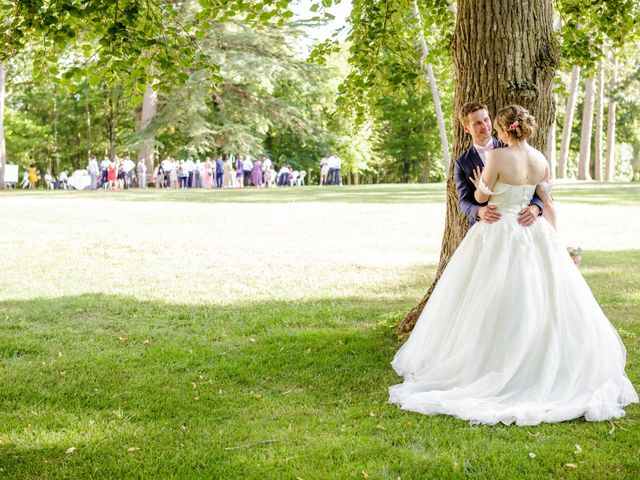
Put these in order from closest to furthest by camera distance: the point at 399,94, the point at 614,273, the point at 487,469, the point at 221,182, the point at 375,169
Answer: the point at 487,469, the point at 399,94, the point at 614,273, the point at 221,182, the point at 375,169

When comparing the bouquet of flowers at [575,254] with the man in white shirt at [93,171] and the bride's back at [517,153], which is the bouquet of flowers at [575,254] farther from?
the man in white shirt at [93,171]

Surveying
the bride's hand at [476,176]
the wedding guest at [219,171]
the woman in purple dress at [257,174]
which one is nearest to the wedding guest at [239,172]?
the woman in purple dress at [257,174]

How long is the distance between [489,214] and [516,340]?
3.28 feet

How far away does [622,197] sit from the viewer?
85.7 ft

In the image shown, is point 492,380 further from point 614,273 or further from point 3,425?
point 614,273

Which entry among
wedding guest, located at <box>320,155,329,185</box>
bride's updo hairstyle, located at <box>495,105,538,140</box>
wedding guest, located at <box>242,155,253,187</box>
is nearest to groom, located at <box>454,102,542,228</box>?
bride's updo hairstyle, located at <box>495,105,538,140</box>

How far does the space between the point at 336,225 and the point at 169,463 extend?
14.4 metres

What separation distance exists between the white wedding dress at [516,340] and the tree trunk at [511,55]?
4.01 ft

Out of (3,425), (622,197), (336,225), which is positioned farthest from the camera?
(622,197)

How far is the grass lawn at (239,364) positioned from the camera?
441 cm

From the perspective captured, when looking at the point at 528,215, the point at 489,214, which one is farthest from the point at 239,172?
the point at 528,215

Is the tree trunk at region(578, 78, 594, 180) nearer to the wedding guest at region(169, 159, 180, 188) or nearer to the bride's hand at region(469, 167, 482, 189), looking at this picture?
the wedding guest at region(169, 159, 180, 188)

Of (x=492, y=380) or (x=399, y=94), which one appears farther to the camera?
(x=399, y=94)

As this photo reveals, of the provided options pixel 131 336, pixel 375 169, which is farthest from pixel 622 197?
pixel 375 169
